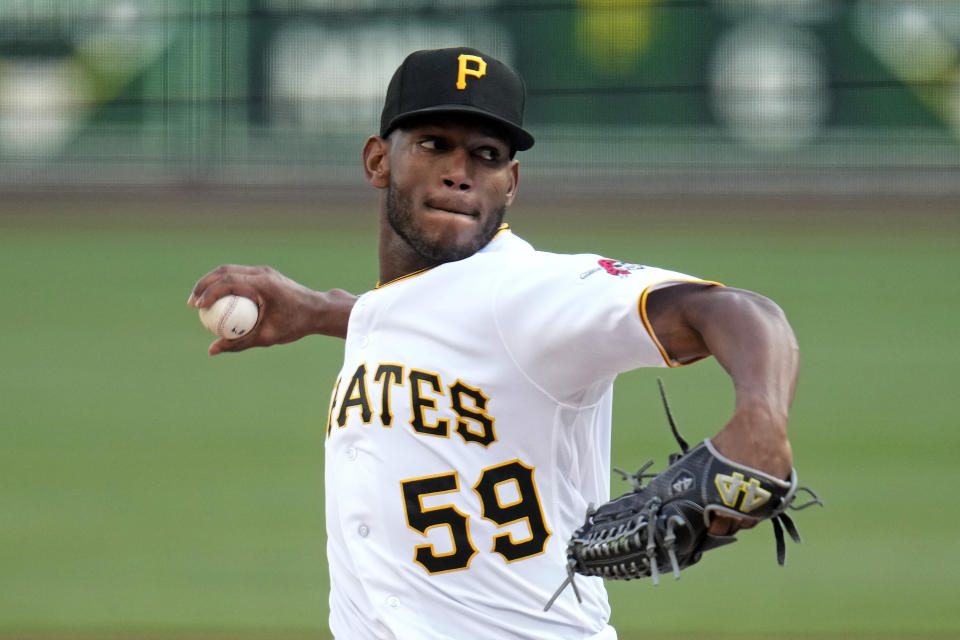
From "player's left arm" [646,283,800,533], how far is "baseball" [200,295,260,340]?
122 cm

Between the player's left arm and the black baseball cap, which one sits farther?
the black baseball cap

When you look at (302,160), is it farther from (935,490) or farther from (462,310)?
(462,310)

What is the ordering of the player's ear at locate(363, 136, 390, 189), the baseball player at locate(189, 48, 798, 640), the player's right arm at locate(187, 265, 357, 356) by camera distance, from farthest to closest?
the player's right arm at locate(187, 265, 357, 356), the player's ear at locate(363, 136, 390, 189), the baseball player at locate(189, 48, 798, 640)

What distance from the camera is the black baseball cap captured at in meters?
2.45

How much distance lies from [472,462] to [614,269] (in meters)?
0.44

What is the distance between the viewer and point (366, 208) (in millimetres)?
11914

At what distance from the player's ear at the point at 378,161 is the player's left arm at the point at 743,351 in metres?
0.89

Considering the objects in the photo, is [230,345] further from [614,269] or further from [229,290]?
[614,269]

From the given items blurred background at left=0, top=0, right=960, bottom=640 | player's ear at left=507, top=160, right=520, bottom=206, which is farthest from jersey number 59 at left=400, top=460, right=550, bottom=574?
blurred background at left=0, top=0, right=960, bottom=640

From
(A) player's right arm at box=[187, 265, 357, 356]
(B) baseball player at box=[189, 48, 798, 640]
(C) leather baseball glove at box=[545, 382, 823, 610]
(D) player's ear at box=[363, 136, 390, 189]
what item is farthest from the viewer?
(A) player's right arm at box=[187, 265, 357, 356]

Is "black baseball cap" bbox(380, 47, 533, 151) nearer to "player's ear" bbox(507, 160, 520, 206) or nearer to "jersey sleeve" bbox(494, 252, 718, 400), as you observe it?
"player's ear" bbox(507, 160, 520, 206)

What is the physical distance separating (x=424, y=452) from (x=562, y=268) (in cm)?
42

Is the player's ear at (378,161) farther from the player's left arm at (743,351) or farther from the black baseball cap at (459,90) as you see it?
the player's left arm at (743,351)

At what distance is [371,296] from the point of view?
2.57 m
